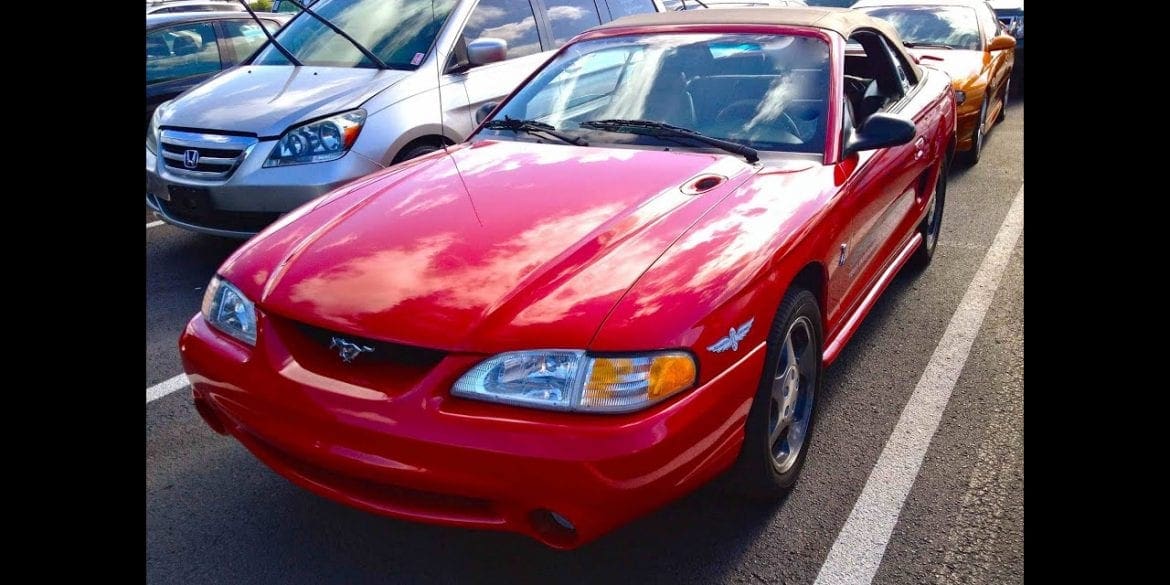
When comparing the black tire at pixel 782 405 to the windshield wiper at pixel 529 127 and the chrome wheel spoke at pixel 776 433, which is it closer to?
the chrome wheel spoke at pixel 776 433

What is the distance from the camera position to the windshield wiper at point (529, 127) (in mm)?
3562

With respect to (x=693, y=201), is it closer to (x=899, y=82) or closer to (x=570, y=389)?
(x=570, y=389)

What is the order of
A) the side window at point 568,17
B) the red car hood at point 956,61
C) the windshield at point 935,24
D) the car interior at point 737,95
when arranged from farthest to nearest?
1. the windshield at point 935,24
2. the red car hood at point 956,61
3. the side window at point 568,17
4. the car interior at point 737,95

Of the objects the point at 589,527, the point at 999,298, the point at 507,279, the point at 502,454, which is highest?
the point at 507,279

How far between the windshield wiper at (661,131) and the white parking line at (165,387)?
6.22 ft

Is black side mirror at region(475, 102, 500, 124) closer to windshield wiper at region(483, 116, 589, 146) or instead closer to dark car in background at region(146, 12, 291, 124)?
windshield wiper at region(483, 116, 589, 146)

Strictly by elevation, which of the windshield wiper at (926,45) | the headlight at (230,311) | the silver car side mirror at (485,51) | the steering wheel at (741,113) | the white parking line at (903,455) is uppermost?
the silver car side mirror at (485,51)

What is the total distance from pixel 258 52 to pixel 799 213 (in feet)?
14.4

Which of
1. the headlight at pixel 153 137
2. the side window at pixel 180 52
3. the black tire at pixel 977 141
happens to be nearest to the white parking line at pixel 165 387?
the headlight at pixel 153 137

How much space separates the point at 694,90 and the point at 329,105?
229 cm

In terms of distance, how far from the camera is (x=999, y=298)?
471cm
